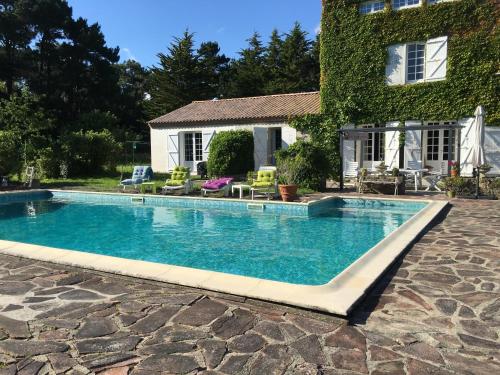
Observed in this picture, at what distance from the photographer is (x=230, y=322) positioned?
10.8ft

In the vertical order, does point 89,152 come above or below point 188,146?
below

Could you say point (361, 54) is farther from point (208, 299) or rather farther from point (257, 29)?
point (257, 29)

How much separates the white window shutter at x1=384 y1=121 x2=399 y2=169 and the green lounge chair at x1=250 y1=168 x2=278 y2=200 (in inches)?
228

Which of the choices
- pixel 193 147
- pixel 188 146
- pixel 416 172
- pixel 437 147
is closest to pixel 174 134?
pixel 188 146

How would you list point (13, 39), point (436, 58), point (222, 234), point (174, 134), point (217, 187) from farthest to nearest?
point (13, 39)
point (174, 134)
point (436, 58)
point (217, 187)
point (222, 234)

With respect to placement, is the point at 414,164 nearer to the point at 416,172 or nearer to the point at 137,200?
the point at 416,172

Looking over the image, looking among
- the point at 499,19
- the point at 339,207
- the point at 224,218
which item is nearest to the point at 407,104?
the point at 499,19

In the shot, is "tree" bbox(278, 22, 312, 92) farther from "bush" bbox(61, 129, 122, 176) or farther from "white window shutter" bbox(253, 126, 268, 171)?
"bush" bbox(61, 129, 122, 176)

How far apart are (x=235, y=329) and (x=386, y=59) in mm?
14900

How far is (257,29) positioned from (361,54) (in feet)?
77.4

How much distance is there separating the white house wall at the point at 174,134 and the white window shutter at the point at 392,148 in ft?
12.3

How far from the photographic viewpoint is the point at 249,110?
62.3 feet

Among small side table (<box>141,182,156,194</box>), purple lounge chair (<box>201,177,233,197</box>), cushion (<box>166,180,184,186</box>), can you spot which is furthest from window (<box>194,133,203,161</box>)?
purple lounge chair (<box>201,177,233,197</box>)

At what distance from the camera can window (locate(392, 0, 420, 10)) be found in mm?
15138
